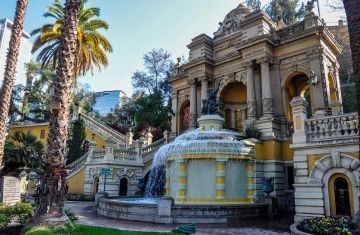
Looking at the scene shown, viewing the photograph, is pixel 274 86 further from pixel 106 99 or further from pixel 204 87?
pixel 106 99

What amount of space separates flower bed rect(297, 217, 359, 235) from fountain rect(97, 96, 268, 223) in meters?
3.78

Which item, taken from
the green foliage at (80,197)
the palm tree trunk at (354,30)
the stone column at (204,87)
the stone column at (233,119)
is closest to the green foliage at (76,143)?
the green foliage at (80,197)

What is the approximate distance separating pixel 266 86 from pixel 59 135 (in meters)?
17.3

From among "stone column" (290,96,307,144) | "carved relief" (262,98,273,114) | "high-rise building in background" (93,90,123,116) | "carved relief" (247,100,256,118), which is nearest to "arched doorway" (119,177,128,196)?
"carved relief" (247,100,256,118)

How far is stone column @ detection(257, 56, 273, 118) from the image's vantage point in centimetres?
2192

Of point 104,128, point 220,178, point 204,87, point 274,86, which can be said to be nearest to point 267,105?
point 274,86

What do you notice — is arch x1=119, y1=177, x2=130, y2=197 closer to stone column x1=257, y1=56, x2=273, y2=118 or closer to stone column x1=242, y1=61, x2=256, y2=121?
stone column x1=242, y1=61, x2=256, y2=121

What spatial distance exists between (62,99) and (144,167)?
17182mm

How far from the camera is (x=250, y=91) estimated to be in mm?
23484

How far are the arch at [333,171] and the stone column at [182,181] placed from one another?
18.8 ft

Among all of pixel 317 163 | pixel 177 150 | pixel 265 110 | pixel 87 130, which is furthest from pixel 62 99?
pixel 87 130

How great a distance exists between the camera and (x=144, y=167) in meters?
25.3

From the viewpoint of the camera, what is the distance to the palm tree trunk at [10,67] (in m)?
12.1

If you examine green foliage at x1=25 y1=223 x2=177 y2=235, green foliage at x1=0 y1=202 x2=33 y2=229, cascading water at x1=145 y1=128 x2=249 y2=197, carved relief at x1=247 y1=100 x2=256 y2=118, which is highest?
carved relief at x1=247 y1=100 x2=256 y2=118
